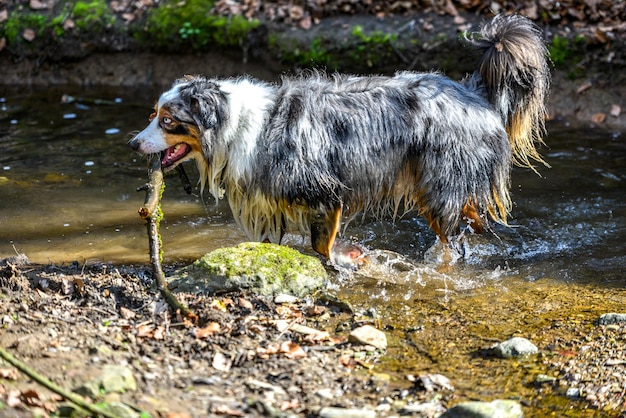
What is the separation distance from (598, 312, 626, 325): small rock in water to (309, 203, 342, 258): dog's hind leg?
81.3 inches

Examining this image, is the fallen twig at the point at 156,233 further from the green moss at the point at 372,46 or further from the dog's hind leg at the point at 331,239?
the green moss at the point at 372,46

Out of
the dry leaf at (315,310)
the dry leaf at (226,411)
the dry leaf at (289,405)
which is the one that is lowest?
the dry leaf at (315,310)

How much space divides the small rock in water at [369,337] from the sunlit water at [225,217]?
1.27 m

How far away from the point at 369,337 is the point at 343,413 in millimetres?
931

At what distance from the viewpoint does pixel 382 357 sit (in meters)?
4.61

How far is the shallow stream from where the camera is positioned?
4922 millimetres

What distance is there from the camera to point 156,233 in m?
5.18

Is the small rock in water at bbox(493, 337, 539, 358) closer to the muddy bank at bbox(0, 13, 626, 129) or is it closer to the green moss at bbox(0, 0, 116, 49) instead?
the muddy bank at bbox(0, 13, 626, 129)

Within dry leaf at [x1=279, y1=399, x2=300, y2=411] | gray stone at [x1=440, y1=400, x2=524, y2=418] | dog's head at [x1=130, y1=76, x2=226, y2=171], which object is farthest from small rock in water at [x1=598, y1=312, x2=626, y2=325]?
dog's head at [x1=130, y1=76, x2=226, y2=171]

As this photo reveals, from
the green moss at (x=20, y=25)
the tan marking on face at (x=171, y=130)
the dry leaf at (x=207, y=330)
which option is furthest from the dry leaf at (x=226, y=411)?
the green moss at (x=20, y=25)

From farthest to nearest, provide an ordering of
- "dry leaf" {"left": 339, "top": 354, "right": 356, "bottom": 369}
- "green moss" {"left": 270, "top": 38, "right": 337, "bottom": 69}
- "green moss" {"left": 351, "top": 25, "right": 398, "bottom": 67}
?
"green moss" {"left": 270, "top": 38, "right": 337, "bottom": 69} < "green moss" {"left": 351, "top": 25, "right": 398, "bottom": 67} < "dry leaf" {"left": 339, "top": 354, "right": 356, "bottom": 369}

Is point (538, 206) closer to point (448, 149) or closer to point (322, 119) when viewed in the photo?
point (448, 149)

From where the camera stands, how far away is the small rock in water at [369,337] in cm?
470

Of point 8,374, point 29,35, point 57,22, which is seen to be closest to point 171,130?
point 8,374
